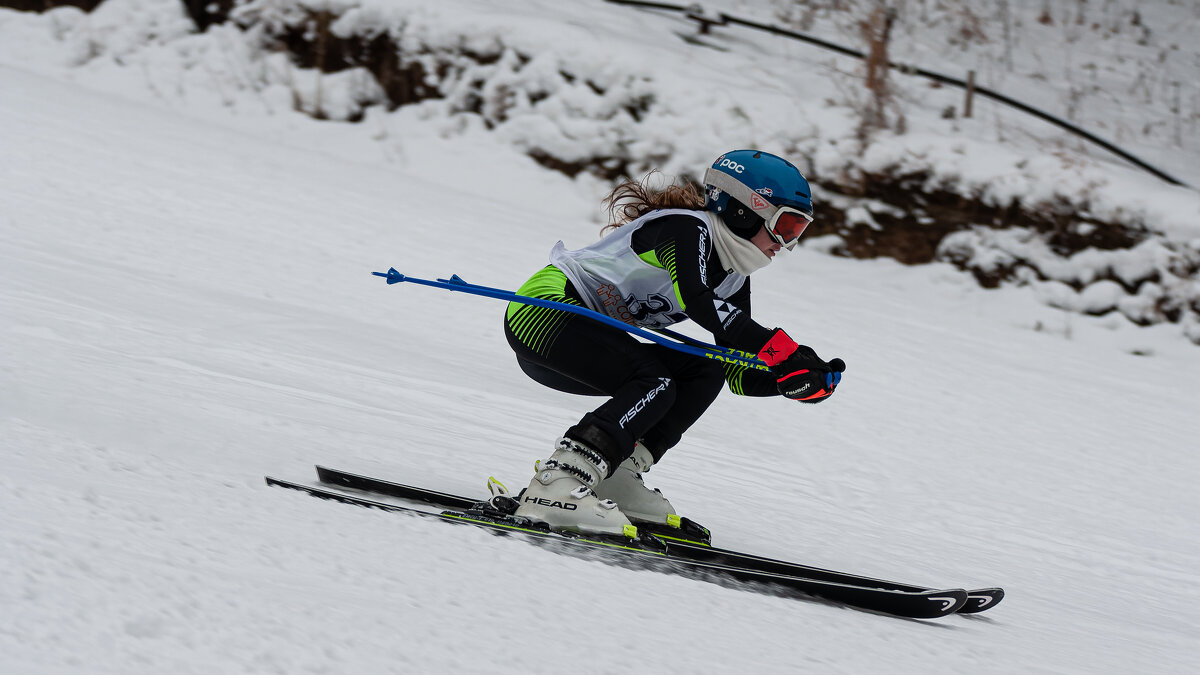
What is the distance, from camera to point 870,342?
7.73 m

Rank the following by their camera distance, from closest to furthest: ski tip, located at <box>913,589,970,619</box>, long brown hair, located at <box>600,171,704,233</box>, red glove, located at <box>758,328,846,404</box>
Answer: ski tip, located at <box>913,589,970,619</box>
red glove, located at <box>758,328,846,404</box>
long brown hair, located at <box>600,171,704,233</box>

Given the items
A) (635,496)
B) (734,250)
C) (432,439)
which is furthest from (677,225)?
(432,439)

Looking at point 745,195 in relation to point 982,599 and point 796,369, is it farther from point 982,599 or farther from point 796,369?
point 982,599

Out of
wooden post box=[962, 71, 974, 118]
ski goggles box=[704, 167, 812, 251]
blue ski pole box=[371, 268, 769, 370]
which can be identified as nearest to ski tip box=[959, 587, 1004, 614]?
blue ski pole box=[371, 268, 769, 370]

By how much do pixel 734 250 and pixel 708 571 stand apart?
0.97 meters

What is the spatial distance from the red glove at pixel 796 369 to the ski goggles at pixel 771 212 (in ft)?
1.10

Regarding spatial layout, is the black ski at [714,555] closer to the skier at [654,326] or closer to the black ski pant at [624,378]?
the skier at [654,326]

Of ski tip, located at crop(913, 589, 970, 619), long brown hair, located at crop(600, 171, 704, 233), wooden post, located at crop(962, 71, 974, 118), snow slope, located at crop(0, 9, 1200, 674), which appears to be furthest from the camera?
wooden post, located at crop(962, 71, 974, 118)

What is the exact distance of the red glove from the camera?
303 centimetres

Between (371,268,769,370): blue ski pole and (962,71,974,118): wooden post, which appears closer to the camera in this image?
(371,268,769,370): blue ski pole

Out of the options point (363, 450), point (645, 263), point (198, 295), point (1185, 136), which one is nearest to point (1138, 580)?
point (645, 263)

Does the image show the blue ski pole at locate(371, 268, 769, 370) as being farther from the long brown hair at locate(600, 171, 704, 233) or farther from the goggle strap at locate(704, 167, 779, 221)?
the goggle strap at locate(704, 167, 779, 221)

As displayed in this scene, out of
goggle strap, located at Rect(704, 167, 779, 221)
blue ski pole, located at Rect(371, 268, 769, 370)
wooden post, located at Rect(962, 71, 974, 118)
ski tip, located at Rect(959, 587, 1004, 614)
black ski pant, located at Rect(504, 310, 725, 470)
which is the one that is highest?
wooden post, located at Rect(962, 71, 974, 118)

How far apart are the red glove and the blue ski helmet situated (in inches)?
16.3
